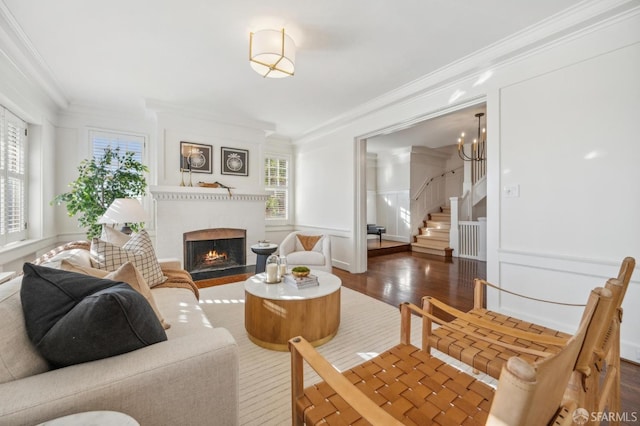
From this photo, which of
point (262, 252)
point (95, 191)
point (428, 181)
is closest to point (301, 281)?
point (262, 252)

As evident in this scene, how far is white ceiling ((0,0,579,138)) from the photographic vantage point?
209 cm

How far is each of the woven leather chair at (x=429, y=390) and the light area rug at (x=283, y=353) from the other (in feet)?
2.11

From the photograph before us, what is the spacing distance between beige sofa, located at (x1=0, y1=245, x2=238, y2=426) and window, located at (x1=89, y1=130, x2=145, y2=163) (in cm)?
415

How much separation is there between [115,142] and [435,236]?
6.82m

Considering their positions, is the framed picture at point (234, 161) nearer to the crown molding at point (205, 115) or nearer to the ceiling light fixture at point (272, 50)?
the crown molding at point (205, 115)

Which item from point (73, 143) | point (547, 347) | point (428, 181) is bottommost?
point (547, 347)

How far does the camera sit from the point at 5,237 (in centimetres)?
293

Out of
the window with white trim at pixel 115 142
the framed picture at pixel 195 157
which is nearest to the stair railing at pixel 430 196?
the framed picture at pixel 195 157

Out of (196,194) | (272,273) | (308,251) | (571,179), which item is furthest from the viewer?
(196,194)

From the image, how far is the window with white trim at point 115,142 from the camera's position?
429 centimetres

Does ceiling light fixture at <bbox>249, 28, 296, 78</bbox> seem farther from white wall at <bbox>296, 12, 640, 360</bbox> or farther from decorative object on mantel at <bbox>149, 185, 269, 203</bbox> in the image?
decorative object on mantel at <bbox>149, 185, 269, 203</bbox>

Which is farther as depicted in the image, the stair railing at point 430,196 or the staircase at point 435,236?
the stair railing at point 430,196

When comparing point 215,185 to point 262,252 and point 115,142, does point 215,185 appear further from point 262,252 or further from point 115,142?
point 115,142

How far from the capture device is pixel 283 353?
2098 millimetres
